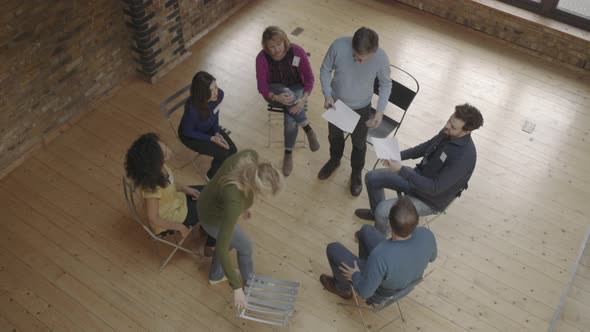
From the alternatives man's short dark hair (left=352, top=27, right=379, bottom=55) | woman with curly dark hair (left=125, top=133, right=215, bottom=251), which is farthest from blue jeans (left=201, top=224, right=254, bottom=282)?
man's short dark hair (left=352, top=27, right=379, bottom=55)

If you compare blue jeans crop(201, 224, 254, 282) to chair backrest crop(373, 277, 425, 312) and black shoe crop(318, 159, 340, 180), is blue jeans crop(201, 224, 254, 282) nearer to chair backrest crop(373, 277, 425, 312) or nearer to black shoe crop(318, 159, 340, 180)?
chair backrest crop(373, 277, 425, 312)

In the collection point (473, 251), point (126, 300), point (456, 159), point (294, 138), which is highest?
point (456, 159)

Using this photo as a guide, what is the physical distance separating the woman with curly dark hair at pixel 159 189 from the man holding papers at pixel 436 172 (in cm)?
137

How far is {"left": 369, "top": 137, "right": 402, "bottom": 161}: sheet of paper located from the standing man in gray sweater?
18 centimetres

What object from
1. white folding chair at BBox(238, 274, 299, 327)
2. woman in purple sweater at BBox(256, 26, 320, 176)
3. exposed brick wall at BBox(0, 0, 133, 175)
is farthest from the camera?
woman in purple sweater at BBox(256, 26, 320, 176)

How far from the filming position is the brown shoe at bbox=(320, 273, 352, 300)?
3760mm

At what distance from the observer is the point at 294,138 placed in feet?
14.8

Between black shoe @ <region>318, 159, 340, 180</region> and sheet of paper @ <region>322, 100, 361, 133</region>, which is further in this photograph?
black shoe @ <region>318, 159, 340, 180</region>

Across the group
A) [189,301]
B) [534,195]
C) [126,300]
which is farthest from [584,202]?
[126,300]

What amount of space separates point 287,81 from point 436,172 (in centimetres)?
156

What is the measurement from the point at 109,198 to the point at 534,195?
3744 millimetres

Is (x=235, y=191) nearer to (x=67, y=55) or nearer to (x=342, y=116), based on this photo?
(x=342, y=116)

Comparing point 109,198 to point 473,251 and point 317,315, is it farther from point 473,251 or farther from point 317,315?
point 473,251

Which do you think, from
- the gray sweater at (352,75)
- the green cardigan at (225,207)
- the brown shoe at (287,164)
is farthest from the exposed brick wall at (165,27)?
the green cardigan at (225,207)
